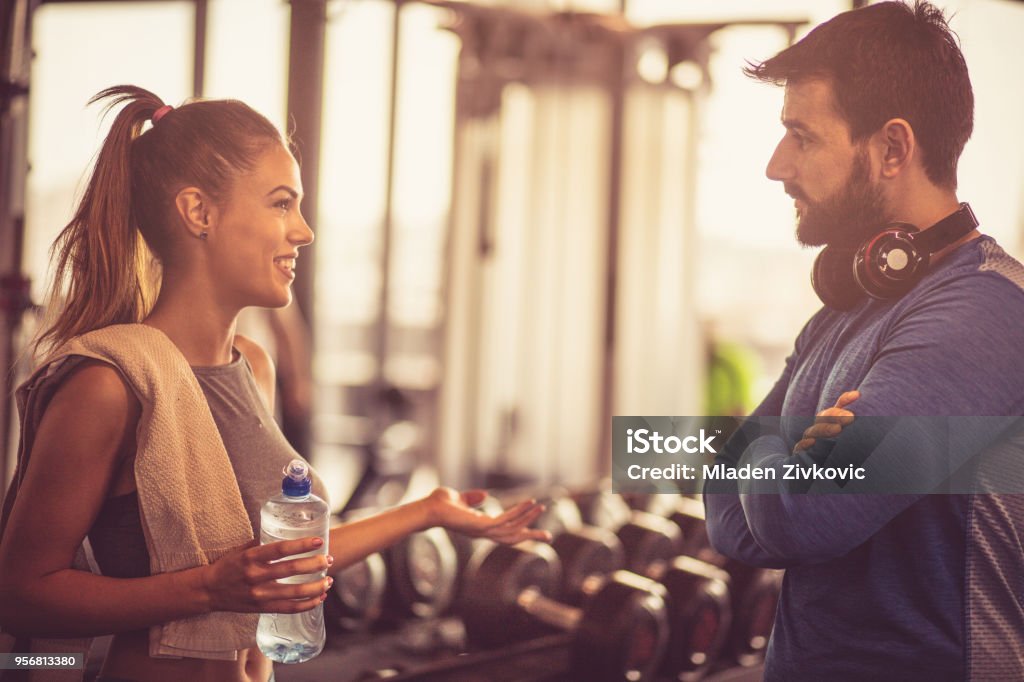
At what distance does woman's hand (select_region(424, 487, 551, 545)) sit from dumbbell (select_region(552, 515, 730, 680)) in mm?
1380

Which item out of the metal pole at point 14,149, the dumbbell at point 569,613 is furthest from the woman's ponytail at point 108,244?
the dumbbell at point 569,613

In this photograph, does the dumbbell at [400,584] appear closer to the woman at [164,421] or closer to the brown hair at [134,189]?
the woman at [164,421]

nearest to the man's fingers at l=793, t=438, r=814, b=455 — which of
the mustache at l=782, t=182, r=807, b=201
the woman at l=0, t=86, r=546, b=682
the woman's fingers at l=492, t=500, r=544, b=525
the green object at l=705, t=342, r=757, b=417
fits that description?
the mustache at l=782, t=182, r=807, b=201

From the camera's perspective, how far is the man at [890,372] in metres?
1.14

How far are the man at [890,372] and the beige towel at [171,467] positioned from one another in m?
0.69

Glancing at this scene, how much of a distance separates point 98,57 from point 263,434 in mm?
1824

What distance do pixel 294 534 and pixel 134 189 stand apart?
20.4 inches

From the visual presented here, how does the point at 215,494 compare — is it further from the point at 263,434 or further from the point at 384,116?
the point at 384,116

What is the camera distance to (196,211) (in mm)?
1275

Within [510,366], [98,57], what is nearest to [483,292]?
[510,366]

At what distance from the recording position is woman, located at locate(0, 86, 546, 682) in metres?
1.15

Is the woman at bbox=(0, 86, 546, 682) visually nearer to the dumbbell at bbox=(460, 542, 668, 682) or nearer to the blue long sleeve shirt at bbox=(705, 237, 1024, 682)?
the blue long sleeve shirt at bbox=(705, 237, 1024, 682)

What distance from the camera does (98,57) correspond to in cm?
268

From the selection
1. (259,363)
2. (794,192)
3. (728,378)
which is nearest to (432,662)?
(259,363)
